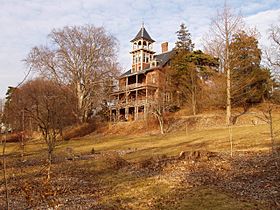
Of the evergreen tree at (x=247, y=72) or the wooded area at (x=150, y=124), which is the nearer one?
the wooded area at (x=150, y=124)

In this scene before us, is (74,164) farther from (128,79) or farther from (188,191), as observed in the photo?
(128,79)

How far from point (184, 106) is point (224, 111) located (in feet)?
18.9

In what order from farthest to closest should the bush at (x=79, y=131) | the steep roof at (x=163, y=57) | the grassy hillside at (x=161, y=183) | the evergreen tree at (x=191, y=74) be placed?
1. the steep roof at (x=163, y=57)
2. the bush at (x=79, y=131)
3. the evergreen tree at (x=191, y=74)
4. the grassy hillside at (x=161, y=183)

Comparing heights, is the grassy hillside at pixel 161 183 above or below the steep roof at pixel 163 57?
below

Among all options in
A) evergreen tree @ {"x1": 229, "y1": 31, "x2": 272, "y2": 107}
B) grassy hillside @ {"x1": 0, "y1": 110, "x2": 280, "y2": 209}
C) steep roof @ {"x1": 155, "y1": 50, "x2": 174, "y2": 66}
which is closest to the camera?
grassy hillside @ {"x1": 0, "y1": 110, "x2": 280, "y2": 209}

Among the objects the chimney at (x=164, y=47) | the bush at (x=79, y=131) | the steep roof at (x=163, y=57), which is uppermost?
the chimney at (x=164, y=47)

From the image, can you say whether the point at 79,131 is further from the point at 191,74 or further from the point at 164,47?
the point at 164,47

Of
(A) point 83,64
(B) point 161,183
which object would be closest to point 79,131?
(A) point 83,64

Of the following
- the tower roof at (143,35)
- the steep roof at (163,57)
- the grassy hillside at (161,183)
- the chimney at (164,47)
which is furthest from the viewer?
the chimney at (164,47)

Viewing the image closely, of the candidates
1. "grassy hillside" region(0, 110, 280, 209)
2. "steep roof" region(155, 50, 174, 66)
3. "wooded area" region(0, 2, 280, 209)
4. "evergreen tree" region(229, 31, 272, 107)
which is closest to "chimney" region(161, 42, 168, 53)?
"steep roof" region(155, 50, 174, 66)

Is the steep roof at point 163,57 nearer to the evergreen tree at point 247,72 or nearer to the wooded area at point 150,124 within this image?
the wooded area at point 150,124

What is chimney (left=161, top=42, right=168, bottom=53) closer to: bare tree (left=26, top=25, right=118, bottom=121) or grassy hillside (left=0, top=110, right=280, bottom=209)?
bare tree (left=26, top=25, right=118, bottom=121)

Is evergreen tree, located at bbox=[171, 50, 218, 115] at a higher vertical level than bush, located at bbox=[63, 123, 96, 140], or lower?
higher

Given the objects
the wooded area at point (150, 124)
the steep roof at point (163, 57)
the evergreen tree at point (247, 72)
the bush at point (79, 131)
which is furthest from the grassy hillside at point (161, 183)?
the steep roof at point (163, 57)
